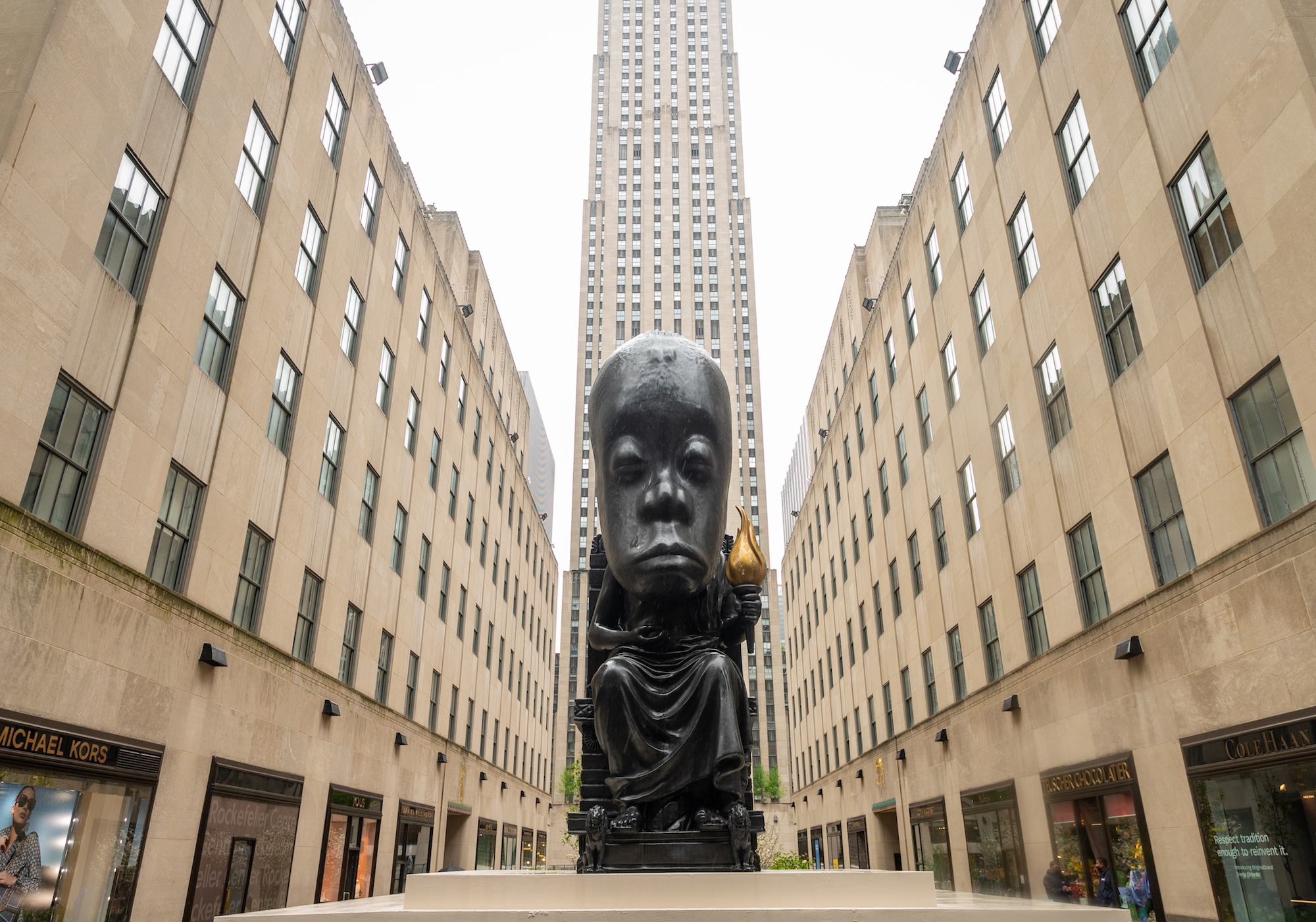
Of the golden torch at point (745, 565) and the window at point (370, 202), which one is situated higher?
the window at point (370, 202)

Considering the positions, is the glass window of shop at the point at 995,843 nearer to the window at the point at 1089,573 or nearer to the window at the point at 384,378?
the window at the point at 1089,573

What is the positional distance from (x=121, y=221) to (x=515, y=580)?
3296cm

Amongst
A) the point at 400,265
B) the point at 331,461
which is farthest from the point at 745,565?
the point at 400,265

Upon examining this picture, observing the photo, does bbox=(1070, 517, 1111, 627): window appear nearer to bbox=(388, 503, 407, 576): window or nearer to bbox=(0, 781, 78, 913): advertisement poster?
bbox=(0, 781, 78, 913): advertisement poster

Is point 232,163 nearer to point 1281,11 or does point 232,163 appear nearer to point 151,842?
point 151,842

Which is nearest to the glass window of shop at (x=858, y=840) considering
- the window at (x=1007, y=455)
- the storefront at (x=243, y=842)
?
the window at (x=1007, y=455)

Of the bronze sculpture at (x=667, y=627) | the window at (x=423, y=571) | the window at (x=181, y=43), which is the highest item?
the window at (x=181, y=43)

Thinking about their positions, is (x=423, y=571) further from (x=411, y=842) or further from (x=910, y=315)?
(x=910, y=315)

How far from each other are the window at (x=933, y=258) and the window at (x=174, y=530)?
21.4 m

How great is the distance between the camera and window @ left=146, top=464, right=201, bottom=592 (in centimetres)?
1338

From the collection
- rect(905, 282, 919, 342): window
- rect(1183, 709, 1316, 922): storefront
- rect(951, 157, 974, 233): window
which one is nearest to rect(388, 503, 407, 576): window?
rect(905, 282, 919, 342): window

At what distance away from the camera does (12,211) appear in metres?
10.0

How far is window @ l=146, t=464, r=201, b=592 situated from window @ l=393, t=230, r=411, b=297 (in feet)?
40.6

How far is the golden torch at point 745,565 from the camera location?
6820 millimetres
